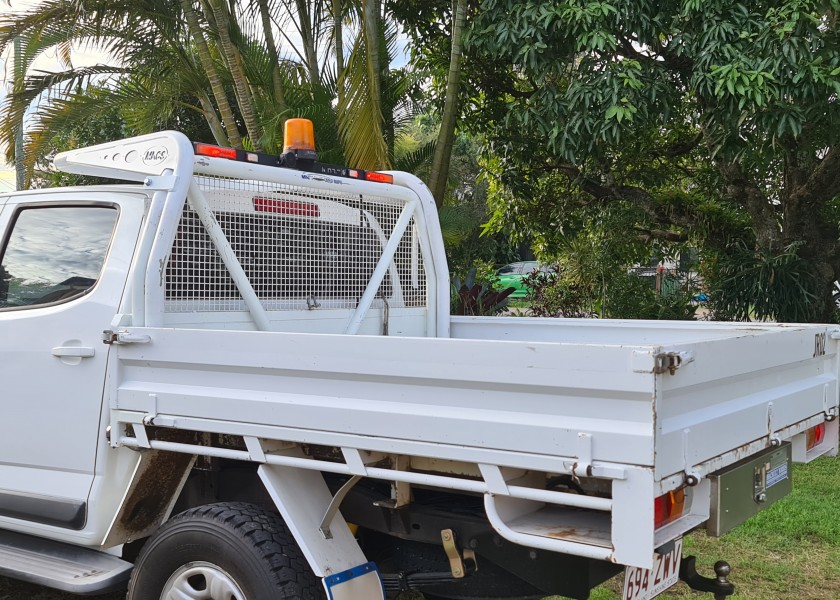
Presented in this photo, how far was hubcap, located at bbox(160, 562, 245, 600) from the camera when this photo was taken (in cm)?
290

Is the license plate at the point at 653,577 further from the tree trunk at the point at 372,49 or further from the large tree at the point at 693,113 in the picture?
the tree trunk at the point at 372,49

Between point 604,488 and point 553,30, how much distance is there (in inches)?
223

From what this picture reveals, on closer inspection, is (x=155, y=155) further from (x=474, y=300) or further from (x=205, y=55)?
(x=474, y=300)

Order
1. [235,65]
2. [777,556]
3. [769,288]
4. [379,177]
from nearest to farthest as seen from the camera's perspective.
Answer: [379,177] → [777,556] → [769,288] → [235,65]

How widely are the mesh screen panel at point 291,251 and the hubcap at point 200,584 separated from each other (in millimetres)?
1126

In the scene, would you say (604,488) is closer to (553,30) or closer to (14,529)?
(14,529)

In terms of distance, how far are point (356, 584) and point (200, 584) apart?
0.61 meters

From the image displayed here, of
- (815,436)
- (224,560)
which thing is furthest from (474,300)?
(224,560)

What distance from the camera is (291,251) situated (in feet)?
13.6

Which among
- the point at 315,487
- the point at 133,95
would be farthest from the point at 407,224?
the point at 133,95

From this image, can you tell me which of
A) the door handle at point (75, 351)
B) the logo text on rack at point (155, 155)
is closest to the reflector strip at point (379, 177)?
the logo text on rack at point (155, 155)

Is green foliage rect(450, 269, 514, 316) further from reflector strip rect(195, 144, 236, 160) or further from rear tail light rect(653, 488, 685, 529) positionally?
rear tail light rect(653, 488, 685, 529)

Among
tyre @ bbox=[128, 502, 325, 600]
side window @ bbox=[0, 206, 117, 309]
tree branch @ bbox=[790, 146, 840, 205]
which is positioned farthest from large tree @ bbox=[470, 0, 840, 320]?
tyre @ bbox=[128, 502, 325, 600]

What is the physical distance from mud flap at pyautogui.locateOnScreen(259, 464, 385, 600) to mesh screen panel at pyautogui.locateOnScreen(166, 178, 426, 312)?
3.36 ft
